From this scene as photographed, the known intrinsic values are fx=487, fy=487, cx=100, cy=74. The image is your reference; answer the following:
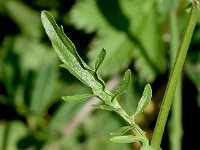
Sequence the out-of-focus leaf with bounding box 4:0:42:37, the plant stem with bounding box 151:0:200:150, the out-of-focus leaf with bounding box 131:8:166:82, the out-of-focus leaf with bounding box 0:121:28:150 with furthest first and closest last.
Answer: the out-of-focus leaf with bounding box 4:0:42:37 < the out-of-focus leaf with bounding box 0:121:28:150 < the out-of-focus leaf with bounding box 131:8:166:82 < the plant stem with bounding box 151:0:200:150

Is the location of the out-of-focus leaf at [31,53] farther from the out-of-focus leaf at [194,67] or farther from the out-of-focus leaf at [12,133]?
the out-of-focus leaf at [194,67]

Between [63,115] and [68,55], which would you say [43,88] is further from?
[68,55]

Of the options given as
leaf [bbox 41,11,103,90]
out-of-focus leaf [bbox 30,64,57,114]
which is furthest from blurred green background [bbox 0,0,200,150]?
leaf [bbox 41,11,103,90]

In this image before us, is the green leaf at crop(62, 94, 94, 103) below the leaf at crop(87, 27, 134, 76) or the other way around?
the other way around

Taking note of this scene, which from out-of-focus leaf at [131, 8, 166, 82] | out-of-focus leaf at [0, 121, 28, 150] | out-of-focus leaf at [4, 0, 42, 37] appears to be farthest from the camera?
out-of-focus leaf at [4, 0, 42, 37]

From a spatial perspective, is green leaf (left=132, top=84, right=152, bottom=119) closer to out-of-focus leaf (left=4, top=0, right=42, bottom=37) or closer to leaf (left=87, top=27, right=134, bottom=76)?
leaf (left=87, top=27, right=134, bottom=76)

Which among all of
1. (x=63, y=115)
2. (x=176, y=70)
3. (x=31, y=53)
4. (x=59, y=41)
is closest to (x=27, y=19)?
(x=31, y=53)

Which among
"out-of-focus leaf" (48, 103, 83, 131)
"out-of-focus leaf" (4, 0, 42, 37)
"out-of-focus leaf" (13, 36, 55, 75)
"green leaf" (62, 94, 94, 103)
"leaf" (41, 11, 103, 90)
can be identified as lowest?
"out-of-focus leaf" (48, 103, 83, 131)

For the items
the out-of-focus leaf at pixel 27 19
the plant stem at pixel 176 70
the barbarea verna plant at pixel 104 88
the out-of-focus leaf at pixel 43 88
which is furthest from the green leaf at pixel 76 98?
the out-of-focus leaf at pixel 27 19
